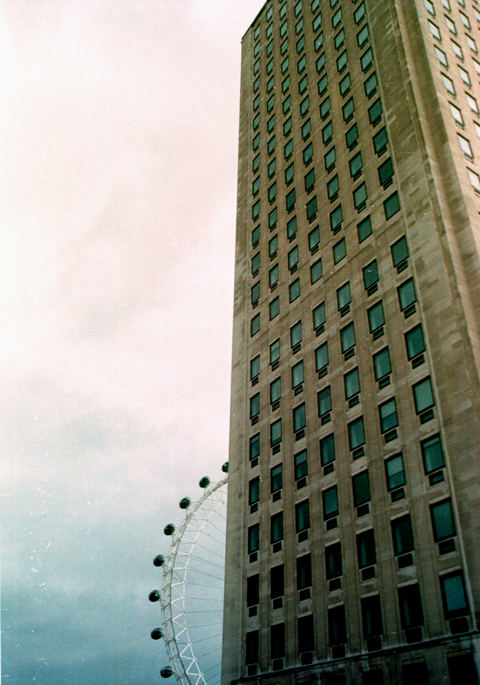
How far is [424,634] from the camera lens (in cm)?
2806

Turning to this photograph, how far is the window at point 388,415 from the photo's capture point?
34.7 meters

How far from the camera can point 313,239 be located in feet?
158

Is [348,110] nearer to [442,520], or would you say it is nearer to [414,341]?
[414,341]

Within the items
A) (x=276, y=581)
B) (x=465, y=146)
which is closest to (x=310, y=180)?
(x=465, y=146)

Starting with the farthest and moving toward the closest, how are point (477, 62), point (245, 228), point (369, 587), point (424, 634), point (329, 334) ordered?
point (245, 228), point (477, 62), point (329, 334), point (369, 587), point (424, 634)

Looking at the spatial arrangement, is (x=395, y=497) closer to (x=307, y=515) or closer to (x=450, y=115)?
(x=307, y=515)

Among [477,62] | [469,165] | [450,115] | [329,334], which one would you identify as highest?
[477,62]

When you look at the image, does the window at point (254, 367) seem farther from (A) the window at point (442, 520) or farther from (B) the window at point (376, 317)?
(A) the window at point (442, 520)

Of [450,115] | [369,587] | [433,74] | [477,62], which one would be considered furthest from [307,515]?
[477,62]

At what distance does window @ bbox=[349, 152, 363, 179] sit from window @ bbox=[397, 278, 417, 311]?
38.7ft

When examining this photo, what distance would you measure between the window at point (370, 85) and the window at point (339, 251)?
11604 millimetres

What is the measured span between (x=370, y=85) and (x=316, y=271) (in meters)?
14.5

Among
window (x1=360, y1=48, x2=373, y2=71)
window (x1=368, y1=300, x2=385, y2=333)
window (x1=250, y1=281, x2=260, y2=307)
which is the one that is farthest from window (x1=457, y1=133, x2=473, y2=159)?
window (x1=250, y1=281, x2=260, y2=307)

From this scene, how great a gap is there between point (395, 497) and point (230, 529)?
51.2 feet
